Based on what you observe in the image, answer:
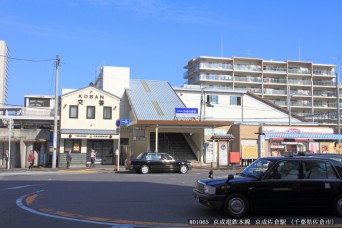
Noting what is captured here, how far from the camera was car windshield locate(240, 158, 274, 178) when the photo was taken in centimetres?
993

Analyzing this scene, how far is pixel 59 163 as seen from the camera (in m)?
36.0

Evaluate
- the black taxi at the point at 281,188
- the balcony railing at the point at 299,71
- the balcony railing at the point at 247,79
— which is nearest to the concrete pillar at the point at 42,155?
the black taxi at the point at 281,188

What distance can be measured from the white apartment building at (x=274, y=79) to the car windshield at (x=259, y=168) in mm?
77559

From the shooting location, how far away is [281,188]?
960cm

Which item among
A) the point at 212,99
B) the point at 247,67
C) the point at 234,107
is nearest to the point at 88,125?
the point at 212,99

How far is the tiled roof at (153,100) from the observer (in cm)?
4097

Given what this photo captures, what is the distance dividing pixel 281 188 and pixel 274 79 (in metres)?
85.6

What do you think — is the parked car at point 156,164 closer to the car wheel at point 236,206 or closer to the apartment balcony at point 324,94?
the car wheel at point 236,206

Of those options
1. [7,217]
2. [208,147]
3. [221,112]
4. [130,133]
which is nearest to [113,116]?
[130,133]

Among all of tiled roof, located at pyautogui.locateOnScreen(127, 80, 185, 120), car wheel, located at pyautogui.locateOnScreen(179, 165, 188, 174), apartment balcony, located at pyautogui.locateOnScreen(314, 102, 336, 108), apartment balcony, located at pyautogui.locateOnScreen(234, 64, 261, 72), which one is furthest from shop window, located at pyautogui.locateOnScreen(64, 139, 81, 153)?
apartment balcony, located at pyautogui.locateOnScreen(314, 102, 336, 108)

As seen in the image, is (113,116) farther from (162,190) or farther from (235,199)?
(235,199)

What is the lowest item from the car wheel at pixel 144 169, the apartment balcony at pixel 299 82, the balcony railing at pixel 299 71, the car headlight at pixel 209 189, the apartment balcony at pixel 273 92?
the car wheel at pixel 144 169

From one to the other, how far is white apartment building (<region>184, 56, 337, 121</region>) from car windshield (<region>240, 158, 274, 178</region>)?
77559 mm

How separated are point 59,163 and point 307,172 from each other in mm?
29437
